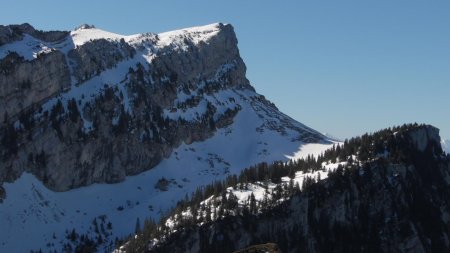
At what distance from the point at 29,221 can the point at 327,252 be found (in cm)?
9110

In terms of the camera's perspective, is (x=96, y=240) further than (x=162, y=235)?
Yes

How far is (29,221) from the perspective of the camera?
639 ft

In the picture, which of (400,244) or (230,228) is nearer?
(230,228)

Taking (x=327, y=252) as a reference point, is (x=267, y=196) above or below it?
above

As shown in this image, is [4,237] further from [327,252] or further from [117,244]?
[327,252]

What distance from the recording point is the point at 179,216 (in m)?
189

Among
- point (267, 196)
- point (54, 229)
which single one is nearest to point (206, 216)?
point (267, 196)

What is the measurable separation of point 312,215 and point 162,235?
4917 centimetres

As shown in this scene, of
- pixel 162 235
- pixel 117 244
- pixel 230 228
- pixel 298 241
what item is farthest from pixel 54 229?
pixel 298 241

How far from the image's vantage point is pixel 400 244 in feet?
653

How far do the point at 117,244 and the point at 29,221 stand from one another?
2968cm

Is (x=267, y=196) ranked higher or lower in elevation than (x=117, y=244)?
higher

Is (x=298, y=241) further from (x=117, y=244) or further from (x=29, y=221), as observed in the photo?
(x=29, y=221)

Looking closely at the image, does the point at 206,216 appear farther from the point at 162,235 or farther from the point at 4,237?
the point at 4,237
